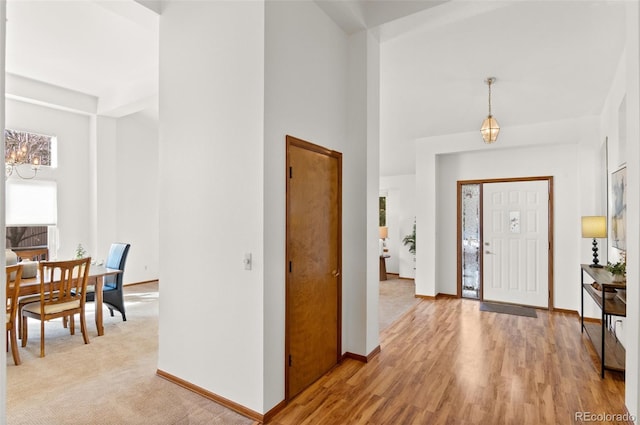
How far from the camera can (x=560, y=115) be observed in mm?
4809

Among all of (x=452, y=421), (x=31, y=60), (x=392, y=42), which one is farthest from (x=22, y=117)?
(x=452, y=421)

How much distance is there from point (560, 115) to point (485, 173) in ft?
4.37

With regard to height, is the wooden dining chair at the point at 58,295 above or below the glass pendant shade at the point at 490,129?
below

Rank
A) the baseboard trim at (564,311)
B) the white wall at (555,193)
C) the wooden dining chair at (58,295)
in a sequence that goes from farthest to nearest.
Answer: the white wall at (555,193) → the baseboard trim at (564,311) → the wooden dining chair at (58,295)

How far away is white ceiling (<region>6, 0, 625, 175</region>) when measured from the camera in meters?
2.88

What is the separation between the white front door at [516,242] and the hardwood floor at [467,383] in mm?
1230

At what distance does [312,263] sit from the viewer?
2.87 metres

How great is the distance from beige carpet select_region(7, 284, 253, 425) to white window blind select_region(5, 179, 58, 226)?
2511 mm

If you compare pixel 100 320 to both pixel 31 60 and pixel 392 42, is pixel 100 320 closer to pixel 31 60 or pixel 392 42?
pixel 31 60

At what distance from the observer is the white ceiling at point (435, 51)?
288 centimetres

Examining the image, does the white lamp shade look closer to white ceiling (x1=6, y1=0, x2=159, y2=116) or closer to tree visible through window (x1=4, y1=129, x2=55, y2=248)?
white ceiling (x1=6, y1=0, x2=159, y2=116)

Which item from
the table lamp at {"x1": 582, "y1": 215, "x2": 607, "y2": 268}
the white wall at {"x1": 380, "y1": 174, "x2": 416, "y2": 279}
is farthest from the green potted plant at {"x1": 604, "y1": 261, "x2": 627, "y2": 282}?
the white wall at {"x1": 380, "y1": 174, "x2": 416, "y2": 279}

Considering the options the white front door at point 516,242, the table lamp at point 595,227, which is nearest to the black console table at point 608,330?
the table lamp at point 595,227

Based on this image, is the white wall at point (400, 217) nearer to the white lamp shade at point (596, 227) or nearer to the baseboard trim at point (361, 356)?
the white lamp shade at point (596, 227)
